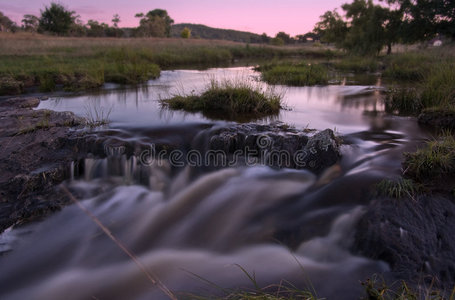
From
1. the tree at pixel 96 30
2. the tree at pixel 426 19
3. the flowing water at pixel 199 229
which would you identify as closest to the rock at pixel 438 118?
the flowing water at pixel 199 229

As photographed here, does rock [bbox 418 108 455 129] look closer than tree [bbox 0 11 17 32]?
Yes

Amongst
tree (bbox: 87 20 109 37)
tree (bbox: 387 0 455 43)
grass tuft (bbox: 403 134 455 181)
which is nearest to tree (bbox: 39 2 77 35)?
tree (bbox: 87 20 109 37)

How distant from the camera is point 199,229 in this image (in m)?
3.53

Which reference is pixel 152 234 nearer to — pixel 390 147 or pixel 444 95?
pixel 390 147

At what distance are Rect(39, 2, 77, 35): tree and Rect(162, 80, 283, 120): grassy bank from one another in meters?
51.2

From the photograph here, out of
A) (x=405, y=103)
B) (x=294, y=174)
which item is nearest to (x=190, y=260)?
(x=294, y=174)

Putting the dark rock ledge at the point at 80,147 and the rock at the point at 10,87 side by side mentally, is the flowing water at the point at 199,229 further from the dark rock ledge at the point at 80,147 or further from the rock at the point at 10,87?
the rock at the point at 10,87

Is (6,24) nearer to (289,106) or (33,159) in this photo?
(289,106)

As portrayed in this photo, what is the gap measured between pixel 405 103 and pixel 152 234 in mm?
7415

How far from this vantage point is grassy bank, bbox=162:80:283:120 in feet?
23.9

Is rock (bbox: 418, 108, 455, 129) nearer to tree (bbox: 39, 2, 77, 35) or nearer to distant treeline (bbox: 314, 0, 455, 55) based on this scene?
distant treeline (bbox: 314, 0, 455, 55)

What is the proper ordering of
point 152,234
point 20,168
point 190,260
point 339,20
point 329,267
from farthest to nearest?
point 339,20
point 20,168
point 152,234
point 190,260
point 329,267

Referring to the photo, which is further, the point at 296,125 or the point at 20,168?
the point at 296,125

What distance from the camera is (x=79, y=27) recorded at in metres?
56.4
